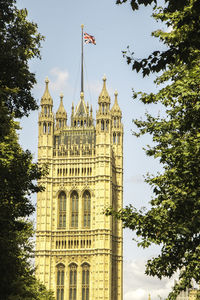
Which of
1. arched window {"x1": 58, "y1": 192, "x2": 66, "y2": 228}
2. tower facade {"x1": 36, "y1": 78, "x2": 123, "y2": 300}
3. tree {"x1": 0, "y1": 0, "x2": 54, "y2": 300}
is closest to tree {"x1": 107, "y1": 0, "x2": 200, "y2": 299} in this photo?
tree {"x1": 0, "y1": 0, "x2": 54, "y2": 300}

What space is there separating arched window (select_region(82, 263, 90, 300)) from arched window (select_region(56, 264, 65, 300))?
3005 millimetres

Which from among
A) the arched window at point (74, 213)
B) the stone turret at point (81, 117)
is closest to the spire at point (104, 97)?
the stone turret at point (81, 117)

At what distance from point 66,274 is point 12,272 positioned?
7721 cm

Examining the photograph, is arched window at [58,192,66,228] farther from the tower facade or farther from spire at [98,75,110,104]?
spire at [98,75,110,104]

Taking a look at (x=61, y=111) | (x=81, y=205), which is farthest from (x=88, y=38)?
(x=81, y=205)

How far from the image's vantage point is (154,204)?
23875mm

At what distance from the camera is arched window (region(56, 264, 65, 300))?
317 feet

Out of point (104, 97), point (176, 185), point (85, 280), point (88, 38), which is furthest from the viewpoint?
point (104, 97)

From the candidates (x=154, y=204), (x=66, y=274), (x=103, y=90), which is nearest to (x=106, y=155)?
(x=103, y=90)

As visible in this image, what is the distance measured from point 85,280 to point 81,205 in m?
11.1

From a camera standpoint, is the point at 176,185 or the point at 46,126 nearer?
the point at 176,185

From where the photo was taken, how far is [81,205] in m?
100

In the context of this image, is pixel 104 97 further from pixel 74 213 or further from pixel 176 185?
pixel 176 185

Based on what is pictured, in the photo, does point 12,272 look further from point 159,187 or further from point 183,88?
point 183,88
